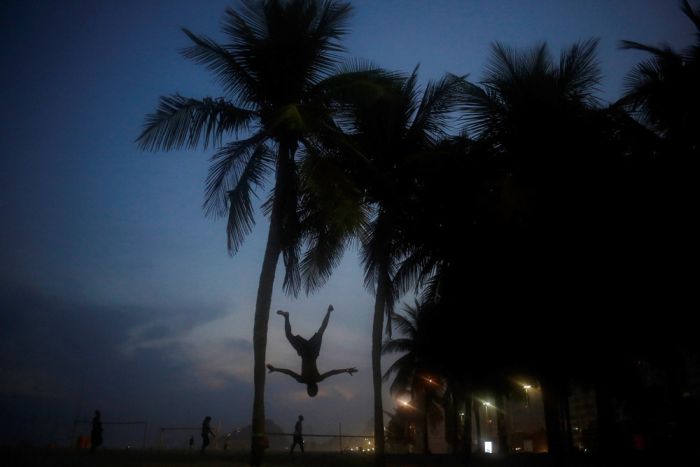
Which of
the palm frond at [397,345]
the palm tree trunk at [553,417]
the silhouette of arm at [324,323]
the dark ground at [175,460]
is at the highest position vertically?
the palm frond at [397,345]

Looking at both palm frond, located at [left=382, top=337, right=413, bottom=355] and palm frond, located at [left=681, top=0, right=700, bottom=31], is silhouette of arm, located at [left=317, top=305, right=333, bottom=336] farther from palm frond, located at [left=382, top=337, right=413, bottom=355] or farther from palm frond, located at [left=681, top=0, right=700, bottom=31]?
palm frond, located at [left=382, top=337, right=413, bottom=355]

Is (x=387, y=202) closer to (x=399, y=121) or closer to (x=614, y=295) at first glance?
(x=399, y=121)

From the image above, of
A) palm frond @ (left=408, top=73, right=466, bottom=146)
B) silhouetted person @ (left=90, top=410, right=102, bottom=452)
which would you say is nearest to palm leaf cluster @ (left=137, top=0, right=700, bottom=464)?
palm frond @ (left=408, top=73, right=466, bottom=146)

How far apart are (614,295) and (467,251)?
392 centimetres

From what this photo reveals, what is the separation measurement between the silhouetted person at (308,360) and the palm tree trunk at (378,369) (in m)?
2.02

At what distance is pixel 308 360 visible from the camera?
12320 millimetres

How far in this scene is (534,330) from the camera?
13750 millimetres

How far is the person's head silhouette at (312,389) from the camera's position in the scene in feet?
39.2

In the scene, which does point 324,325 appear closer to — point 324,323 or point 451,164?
point 324,323

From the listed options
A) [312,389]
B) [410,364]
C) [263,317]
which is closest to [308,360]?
[312,389]

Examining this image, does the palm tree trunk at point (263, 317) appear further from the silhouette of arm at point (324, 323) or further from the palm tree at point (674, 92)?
the palm tree at point (674, 92)

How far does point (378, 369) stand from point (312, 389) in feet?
9.06

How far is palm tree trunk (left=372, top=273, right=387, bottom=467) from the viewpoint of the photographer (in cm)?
1268

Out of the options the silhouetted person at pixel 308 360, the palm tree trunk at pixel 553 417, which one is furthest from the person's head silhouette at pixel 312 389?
the palm tree trunk at pixel 553 417
